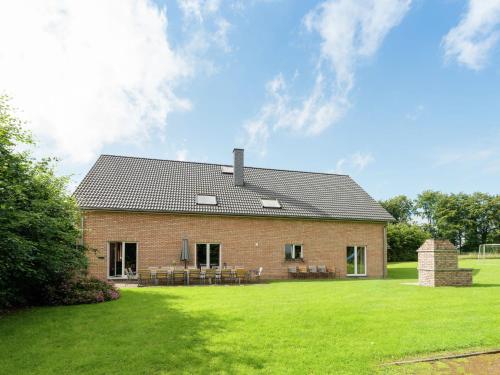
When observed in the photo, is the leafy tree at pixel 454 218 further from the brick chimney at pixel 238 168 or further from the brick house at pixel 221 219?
the brick chimney at pixel 238 168

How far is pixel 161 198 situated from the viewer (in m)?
20.0

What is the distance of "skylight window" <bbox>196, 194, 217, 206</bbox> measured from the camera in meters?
20.6

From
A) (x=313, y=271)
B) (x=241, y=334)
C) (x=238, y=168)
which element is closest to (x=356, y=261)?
(x=313, y=271)

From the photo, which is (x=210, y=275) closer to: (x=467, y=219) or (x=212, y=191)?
(x=212, y=191)

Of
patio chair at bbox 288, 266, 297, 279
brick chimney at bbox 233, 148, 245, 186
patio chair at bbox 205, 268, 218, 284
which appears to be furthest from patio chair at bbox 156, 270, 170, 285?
brick chimney at bbox 233, 148, 245, 186

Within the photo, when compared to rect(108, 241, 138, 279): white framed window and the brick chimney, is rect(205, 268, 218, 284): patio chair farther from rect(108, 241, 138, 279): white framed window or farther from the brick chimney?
the brick chimney

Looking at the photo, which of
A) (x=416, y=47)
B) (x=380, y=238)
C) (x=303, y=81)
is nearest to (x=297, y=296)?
(x=303, y=81)

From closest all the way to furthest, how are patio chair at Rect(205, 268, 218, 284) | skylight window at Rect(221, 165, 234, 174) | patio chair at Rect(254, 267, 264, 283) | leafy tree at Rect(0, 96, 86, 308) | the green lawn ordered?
the green lawn < leafy tree at Rect(0, 96, 86, 308) < patio chair at Rect(205, 268, 218, 284) < patio chair at Rect(254, 267, 264, 283) < skylight window at Rect(221, 165, 234, 174)

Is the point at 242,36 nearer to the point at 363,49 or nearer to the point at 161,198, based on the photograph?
the point at 363,49

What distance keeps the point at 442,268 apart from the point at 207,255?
37.4 feet

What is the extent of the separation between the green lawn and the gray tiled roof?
29.0 ft

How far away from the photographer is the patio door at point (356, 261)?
22.7 meters

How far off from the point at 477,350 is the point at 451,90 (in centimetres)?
1415

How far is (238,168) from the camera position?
23750 mm
